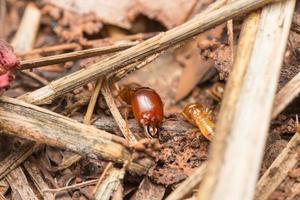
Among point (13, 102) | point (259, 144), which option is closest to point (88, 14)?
point (13, 102)

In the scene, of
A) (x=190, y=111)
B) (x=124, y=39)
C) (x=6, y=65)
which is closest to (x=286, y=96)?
(x=190, y=111)

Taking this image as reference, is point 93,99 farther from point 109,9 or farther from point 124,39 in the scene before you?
point 109,9

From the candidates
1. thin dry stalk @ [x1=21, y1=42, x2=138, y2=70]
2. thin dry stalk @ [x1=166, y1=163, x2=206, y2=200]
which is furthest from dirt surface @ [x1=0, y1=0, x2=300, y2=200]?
thin dry stalk @ [x1=166, y1=163, x2=206, y2=200]

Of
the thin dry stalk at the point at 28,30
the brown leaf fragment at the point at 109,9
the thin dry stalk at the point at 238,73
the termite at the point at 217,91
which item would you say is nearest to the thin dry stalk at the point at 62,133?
the thin dry stalk at the point at 238,73

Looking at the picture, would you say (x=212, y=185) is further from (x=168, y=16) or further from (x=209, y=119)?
(x=168, y=16)

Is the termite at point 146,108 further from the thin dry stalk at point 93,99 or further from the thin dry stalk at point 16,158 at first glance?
the thin dry stalk at point 16,158
